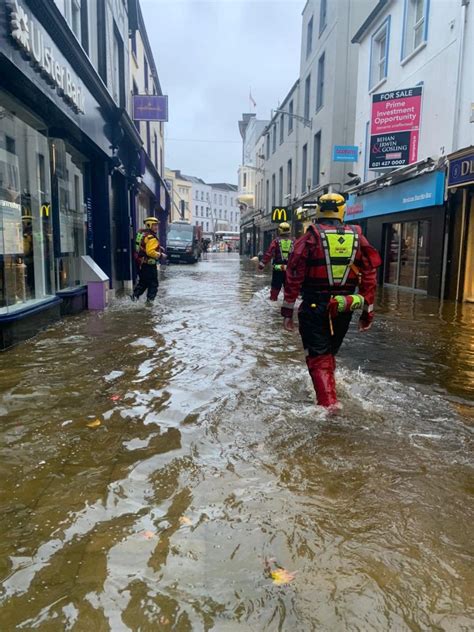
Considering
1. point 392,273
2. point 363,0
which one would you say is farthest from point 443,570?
point 363,0

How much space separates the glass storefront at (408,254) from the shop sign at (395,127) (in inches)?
75.9

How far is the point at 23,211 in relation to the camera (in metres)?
7.30

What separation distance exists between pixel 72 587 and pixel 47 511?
0.65 meters

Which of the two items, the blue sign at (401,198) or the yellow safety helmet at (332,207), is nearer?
the yellow safety helmet at (332,207)

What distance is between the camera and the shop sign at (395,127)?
45.0 ft

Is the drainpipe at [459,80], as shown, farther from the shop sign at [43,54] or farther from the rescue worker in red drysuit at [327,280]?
the rescue worker in red drysuit at [327,280]

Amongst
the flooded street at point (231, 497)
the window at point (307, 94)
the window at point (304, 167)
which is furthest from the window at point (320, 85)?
the flooded street at point (231, 497)

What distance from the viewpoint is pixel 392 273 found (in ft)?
55.6

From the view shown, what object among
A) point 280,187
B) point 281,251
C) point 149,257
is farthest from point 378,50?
point 280,187

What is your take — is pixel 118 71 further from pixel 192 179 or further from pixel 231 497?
pixel 192 179

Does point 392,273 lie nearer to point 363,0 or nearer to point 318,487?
point 363,0

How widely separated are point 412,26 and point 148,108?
332 inches

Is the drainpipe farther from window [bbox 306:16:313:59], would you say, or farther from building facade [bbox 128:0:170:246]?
window [bbox 306:16:313:59]

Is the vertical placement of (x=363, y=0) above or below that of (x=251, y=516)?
above
